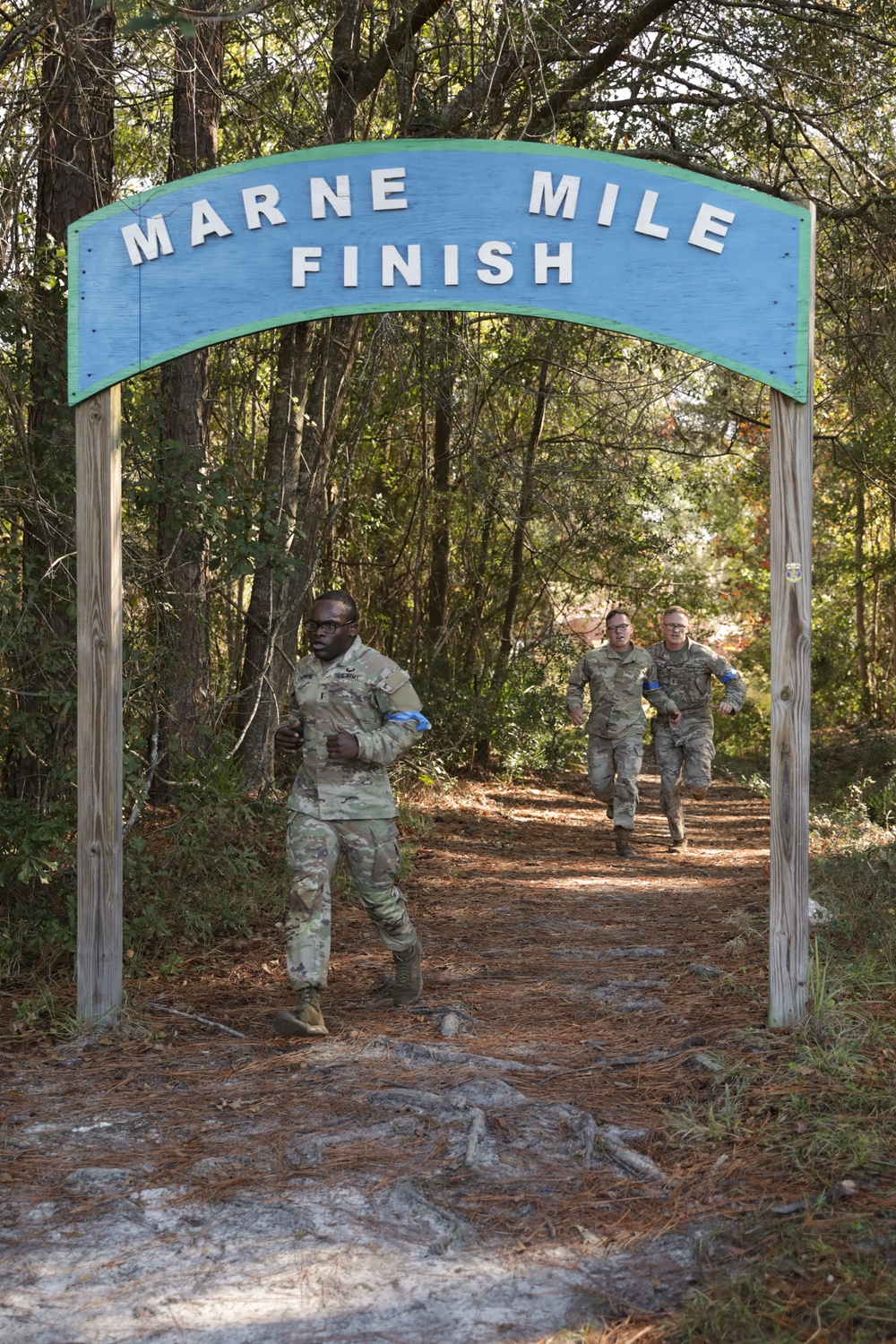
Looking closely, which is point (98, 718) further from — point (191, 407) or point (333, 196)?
point (191, 407)

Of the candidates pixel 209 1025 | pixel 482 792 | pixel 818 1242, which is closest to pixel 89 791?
pixel 209 1025

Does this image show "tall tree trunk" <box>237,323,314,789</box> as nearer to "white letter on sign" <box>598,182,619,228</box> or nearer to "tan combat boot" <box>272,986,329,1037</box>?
"tan combat boot" <box>272,986,329,1037</box>

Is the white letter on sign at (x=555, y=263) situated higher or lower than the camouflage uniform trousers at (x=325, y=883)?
higher

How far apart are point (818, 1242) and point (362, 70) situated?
28.9 feet

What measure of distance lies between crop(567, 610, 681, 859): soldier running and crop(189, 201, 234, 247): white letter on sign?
6.07 m

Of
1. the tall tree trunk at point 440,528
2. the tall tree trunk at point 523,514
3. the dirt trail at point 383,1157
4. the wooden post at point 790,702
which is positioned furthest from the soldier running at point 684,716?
the wooden post at point 790,702

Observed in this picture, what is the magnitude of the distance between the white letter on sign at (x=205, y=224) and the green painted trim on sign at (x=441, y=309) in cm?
41

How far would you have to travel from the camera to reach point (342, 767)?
596 cm

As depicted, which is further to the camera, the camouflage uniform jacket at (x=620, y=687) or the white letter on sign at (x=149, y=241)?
the camouflage uniform jacket at (x=620, y=687)

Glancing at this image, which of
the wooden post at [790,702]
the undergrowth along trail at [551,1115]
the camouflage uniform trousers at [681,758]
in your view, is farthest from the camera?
the camouflage uniform trousers at [681,758]

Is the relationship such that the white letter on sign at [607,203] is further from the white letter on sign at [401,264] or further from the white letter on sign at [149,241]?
the white letter on sign at [149,241]

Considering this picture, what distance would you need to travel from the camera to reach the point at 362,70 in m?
9.84

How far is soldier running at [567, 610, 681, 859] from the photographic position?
36.5 feet

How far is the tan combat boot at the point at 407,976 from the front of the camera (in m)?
6.23
